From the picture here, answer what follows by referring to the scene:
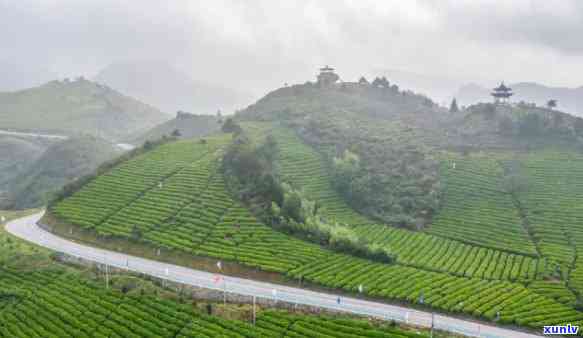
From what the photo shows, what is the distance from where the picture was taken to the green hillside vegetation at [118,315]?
39500 mm

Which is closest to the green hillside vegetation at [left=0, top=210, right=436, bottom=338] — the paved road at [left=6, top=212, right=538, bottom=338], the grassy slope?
the paved road at [left=6, top=212, right=538, bottom=338]

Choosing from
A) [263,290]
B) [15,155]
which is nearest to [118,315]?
[263,290]

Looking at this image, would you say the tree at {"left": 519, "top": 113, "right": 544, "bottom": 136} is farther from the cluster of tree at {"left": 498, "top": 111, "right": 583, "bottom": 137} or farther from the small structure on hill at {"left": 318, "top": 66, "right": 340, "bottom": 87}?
the small structure on hill at {"left": 318, "top": 66, "right": 340, "bottom": 87}

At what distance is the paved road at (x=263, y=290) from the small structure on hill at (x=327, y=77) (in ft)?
326

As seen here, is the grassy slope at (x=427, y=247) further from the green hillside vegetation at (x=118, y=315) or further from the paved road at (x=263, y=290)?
the green hillside vegetation at (x=118, y=315)

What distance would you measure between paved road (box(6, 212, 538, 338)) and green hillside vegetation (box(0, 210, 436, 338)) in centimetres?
209

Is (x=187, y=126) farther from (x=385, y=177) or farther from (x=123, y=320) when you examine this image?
(x=123, y=320)

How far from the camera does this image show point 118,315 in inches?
1678

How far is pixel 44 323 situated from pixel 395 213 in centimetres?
4774

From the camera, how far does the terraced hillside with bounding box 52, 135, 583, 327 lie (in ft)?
146

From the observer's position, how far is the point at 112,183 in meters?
72.8

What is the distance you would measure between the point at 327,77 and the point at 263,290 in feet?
361

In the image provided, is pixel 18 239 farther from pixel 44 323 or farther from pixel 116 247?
pixel 44 323

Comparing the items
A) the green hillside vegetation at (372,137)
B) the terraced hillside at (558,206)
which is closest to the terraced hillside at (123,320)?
the terraced hillside at (558,206)
